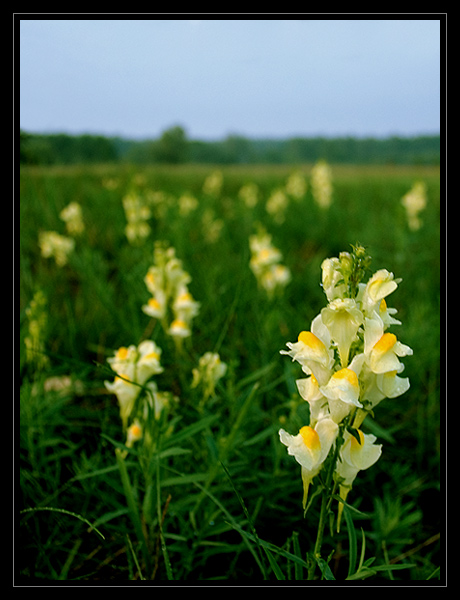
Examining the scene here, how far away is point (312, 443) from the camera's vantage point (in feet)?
2.88

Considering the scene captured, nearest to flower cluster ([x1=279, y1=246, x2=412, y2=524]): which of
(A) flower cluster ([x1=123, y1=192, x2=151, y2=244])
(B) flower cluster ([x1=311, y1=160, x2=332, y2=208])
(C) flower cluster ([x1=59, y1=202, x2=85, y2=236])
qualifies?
(A) flower cluster ([x1=123, y1=192, x2=151, y2=244])

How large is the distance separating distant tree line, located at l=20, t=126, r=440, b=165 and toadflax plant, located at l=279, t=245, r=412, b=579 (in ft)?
2.73

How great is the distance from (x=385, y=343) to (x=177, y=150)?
792 centimetres

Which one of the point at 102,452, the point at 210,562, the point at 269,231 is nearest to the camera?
the point at 210,562

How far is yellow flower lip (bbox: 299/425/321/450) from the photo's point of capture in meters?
0.87

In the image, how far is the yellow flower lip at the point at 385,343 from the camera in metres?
0.84

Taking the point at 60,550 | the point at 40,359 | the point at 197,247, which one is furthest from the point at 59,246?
the point at 60,550

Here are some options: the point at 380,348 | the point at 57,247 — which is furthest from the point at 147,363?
the point at 57,247

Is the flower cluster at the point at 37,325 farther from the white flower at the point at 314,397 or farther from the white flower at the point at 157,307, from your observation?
the white flower at the point at 314,397
